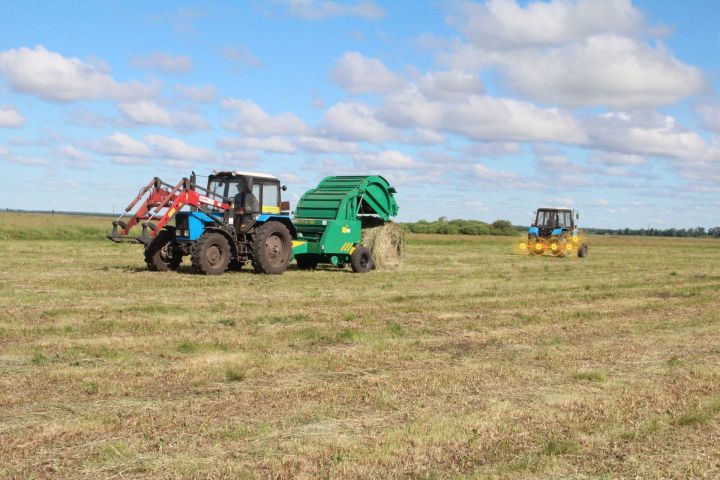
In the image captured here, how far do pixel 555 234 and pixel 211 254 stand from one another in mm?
17334

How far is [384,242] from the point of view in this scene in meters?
21.1

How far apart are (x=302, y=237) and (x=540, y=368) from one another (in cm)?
1259

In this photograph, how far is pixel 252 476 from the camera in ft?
15.4

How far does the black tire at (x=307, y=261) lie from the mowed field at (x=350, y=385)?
6445 mm

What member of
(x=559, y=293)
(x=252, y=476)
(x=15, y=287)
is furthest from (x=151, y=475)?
(x=559, y=293)

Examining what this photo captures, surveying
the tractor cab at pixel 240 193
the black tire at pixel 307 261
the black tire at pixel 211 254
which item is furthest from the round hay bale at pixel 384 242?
the black tire at pixel 211 254

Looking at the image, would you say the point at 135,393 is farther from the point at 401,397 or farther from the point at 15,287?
the point at 15,287

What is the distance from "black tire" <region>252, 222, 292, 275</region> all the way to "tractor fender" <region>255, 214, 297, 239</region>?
18 centimetres

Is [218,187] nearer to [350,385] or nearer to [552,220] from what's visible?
[350,385]

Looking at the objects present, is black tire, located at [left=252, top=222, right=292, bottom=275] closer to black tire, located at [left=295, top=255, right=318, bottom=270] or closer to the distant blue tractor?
black tire, located at [left=295, top=255, right=318, bottom=270]

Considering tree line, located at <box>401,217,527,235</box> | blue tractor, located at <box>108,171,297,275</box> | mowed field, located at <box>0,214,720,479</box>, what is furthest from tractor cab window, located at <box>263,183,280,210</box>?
tree line, located at <box>401,217,527,235</box>

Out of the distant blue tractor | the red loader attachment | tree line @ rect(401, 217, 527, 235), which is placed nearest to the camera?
the red loader attachment

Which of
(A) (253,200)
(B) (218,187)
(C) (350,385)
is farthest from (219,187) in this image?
(C) (350,385)

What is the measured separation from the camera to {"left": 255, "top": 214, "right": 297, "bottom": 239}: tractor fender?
1831cm
